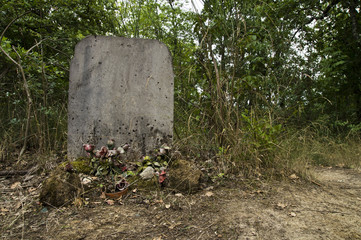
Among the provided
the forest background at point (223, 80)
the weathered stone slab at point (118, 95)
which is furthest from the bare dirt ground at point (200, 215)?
the weathered stone slab at point (118, 95)

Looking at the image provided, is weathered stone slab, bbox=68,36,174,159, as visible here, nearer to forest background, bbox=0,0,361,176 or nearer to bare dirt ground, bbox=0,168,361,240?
forest background, bbox=0,0,361,176

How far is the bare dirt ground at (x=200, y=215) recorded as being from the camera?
1.42m

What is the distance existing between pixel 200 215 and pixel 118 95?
4.92ft

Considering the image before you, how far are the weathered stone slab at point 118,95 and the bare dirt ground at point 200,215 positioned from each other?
714 mm

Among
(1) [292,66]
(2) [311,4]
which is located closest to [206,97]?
(1) [292,66]

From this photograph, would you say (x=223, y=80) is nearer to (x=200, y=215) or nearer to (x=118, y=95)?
(x=118, y=95)

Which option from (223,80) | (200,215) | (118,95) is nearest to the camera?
(200,215)

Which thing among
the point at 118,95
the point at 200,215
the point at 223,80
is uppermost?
the point at 223,80

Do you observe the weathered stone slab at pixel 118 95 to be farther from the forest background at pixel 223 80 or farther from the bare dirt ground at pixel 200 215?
the bare dirt ground at pixel 200 215

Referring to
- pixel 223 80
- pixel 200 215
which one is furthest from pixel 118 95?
pixel 200 215

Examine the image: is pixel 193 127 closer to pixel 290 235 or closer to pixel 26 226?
pixel 290 235

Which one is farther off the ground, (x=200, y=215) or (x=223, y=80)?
(x=223, y=80)

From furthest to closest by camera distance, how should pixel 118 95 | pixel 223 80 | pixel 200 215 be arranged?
pixel 223 80, pixel 118 95, pixel 200 215

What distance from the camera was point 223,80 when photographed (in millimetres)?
2654
